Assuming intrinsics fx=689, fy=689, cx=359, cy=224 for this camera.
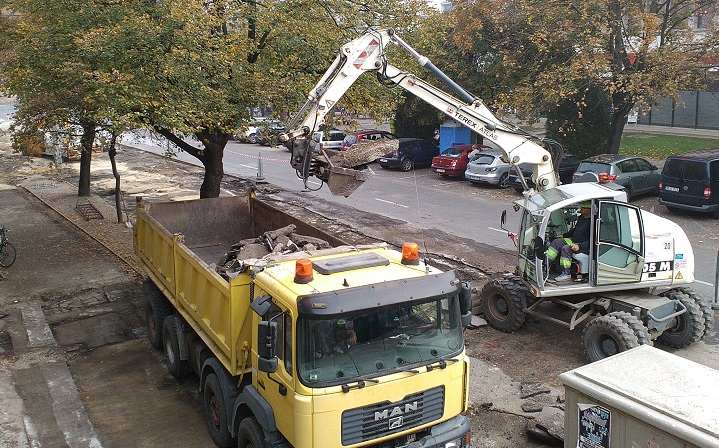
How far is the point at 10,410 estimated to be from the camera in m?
9.07

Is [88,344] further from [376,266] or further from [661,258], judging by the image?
[661,258]

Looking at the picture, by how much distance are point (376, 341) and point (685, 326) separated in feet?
20.5

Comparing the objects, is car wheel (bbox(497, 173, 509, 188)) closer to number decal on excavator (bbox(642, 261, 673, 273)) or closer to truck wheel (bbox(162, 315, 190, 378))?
number decal on excavator (bbox(642, 261, 673, 273))

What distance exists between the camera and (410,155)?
3006 cm

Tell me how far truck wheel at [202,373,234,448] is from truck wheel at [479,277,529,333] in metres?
5.09

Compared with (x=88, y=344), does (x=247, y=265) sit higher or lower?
higher

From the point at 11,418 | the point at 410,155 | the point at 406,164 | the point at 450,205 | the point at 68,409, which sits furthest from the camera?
the point at 410,155

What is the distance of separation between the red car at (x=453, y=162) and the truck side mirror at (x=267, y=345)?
71.0ft

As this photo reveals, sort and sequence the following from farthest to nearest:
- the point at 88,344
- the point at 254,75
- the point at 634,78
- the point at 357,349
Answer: the point at 634,78 → the point at 254,75 → the point at 88,344 → the point at 357,349

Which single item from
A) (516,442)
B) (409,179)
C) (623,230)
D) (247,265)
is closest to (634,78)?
(409,179)

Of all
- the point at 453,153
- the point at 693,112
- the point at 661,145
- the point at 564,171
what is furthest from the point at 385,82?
the point at 693,112

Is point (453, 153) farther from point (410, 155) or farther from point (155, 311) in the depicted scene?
point (155, 311)

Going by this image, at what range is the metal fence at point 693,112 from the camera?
1357 inches

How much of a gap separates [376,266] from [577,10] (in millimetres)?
17926
